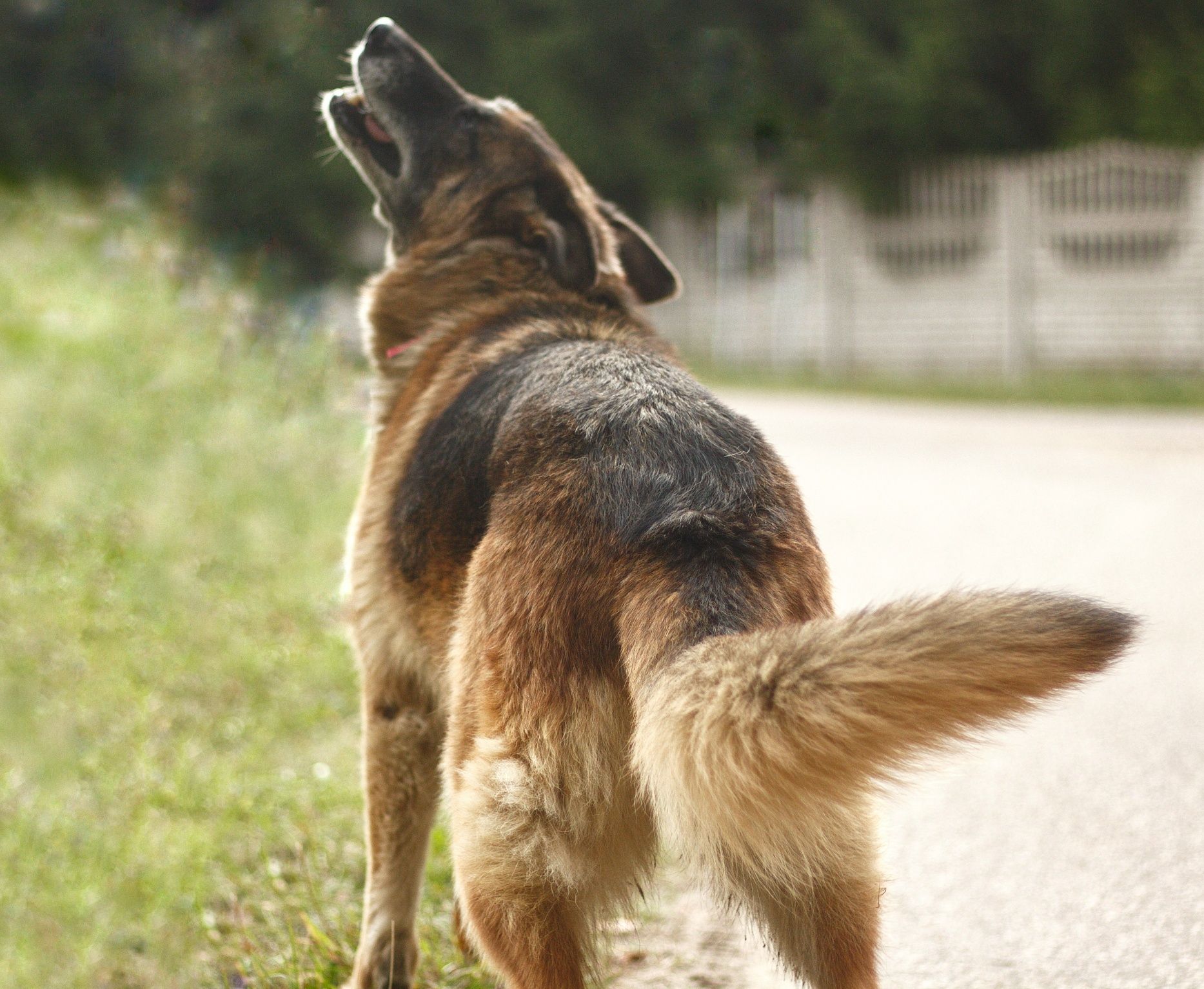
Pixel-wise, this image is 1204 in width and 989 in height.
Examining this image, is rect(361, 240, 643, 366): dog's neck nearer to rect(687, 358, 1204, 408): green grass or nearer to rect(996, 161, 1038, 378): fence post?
rect(687, 358, 1204, 408): green grass

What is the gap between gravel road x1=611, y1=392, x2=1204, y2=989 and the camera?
3086 mm

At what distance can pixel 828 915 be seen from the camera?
7.16ft

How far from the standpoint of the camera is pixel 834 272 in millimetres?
19531

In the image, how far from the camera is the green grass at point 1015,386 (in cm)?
1386

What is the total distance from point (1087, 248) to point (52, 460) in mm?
14018

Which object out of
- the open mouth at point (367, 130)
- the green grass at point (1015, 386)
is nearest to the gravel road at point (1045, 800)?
the open mouth at point (367, 130)

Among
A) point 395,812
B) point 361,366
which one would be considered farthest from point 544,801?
point 361,366

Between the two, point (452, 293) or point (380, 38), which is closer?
point (452, 293)

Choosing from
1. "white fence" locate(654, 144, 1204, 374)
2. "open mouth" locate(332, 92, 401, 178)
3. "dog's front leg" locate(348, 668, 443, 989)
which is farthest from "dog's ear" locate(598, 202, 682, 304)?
"white fence" locate(654, 144, 1204, 374)

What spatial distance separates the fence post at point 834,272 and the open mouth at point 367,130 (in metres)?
16.1

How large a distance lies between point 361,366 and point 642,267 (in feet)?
24.9

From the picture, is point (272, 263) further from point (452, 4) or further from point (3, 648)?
point (452, 4)

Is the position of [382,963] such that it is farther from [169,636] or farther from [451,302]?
[169,636]

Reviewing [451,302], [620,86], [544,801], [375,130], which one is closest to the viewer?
[544,801]
